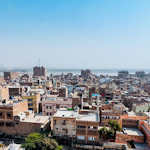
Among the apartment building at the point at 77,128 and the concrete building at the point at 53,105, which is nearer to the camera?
the apartment building at the point at 77,128

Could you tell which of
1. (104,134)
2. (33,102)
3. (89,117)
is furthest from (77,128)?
(33,102)

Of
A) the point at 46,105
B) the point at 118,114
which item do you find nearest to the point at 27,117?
the point at 46,105

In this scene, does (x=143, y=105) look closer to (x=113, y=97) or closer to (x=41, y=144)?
(x=113, y=97)

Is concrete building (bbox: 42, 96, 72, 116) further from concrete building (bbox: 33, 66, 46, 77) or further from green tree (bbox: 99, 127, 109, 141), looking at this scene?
concrete building (bbox: 33, 66, 46, 77)

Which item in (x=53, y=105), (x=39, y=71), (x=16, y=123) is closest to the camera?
(x=16, y=123)

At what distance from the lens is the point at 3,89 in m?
39.4

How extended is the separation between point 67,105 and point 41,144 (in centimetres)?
1337

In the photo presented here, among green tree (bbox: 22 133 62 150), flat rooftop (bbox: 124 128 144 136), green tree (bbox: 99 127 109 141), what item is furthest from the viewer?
flat rooftop (bbox: 124 128 144 136)

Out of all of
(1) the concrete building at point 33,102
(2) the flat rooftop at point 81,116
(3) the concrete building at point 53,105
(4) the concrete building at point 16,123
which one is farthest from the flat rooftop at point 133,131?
(1) the concrete building at point 33,102

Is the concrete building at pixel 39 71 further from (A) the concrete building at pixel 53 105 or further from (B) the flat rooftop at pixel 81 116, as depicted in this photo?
(B) the flat rooftop at pixel 81 116

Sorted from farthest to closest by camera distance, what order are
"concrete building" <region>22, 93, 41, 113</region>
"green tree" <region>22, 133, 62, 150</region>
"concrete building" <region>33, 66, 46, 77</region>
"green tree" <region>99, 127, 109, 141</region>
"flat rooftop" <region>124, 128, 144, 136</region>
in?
"concrete building" <region>33, 66, 46, 77</region> < "concrete building" <region>22, 93, 41, 113</region> < "flat rooftop" <region>124, 128, 144, 136</region> < "green tree" <region>99, 127, 109, 141</region> < "green tree" <region>22, 133, 62, 150</region>

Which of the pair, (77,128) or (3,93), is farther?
(3,93)

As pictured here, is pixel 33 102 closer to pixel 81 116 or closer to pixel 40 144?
pixel 81 116

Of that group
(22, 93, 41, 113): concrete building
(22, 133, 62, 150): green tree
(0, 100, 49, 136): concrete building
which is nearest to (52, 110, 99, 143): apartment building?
(22, 133, 62, 150): green tree
